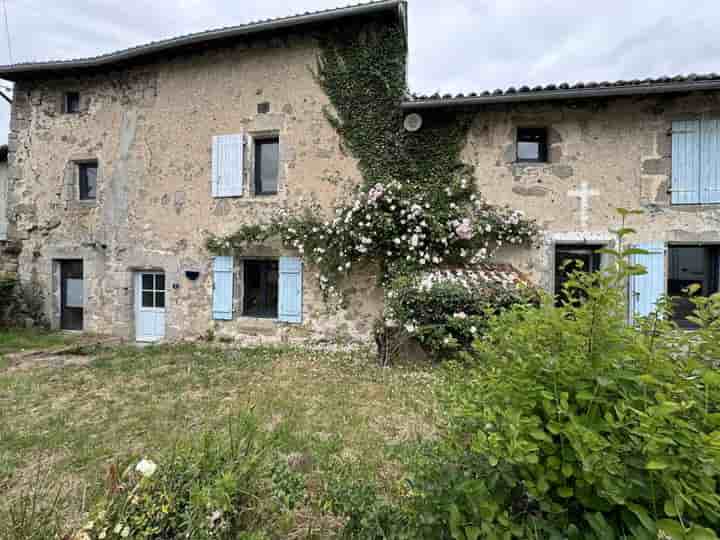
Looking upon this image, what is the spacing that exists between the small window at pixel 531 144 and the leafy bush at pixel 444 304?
246 cm

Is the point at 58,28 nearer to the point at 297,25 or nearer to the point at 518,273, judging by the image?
the point at 297,25

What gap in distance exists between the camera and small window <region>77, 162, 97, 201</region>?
8.16 meters

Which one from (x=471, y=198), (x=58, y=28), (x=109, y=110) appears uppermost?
(x=58, y=28)

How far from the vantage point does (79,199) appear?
8.15 m

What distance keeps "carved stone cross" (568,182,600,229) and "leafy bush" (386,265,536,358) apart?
181cm

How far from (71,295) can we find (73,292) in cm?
9

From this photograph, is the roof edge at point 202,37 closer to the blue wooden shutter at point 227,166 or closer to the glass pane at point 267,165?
the blue wooden shutter at point 227,166

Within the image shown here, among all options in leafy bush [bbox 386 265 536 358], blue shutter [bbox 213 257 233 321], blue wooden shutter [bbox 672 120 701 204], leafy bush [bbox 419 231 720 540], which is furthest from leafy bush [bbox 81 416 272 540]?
blue wooden shutter [bbox 672 120 701 204]

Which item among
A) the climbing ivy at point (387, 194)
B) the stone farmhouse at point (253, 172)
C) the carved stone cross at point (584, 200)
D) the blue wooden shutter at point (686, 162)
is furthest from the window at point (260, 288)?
the blue wooden shutter at point (686, 162)

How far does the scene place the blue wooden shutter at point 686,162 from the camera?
548 centimetres

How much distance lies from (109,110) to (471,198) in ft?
26.7

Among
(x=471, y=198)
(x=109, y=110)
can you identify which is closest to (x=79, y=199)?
(x=109, y=110)

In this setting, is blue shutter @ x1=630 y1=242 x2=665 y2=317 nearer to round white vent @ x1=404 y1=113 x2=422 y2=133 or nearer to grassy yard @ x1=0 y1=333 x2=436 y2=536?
grassy yard @ x1=0 y1=333 x2=436 y2=536

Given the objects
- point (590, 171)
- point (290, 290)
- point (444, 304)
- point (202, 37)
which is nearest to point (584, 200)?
point (590, 171)
